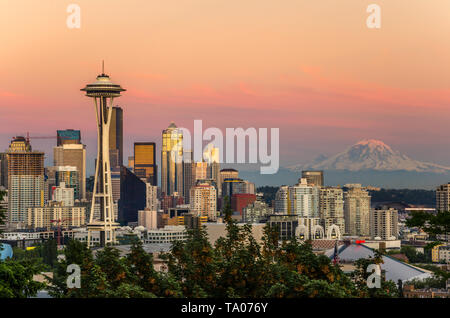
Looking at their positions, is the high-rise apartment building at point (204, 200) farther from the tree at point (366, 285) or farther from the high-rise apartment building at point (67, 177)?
the tree at point (366, 285)

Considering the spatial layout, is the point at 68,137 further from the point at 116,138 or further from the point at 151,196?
the point at 151,196

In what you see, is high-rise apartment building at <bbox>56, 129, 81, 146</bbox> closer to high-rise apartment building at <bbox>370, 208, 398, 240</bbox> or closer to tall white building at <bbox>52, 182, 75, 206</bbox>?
tall white building at <bbox>52, 182, 75, 206</bbox>

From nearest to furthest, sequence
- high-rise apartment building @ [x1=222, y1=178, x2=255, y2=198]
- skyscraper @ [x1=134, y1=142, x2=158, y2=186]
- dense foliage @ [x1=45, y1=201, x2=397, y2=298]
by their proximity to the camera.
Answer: dense foliage @ [x1=45, y1=201, x2=397, y2=298] → high-rise apartment building @ [x1=222, y1=178, x2=255, y2=198] → skyscraper @ [x1=134, y1=142, x2=158, y2=186]

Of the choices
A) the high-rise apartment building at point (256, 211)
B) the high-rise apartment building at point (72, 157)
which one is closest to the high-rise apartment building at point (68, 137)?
the high-rise apartment building at point (72, 157)

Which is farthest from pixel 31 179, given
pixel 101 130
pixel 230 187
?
pixel 101 130

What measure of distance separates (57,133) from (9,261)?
16495 cm

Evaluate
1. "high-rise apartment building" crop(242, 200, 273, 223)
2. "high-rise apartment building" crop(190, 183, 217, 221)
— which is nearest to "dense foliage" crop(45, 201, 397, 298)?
"high-rise apartment building" crop(242, 200, 273, 223)

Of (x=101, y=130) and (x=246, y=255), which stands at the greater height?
(x=101, y=130)

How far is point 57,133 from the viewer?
178375mm

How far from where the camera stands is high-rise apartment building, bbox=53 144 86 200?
589 feet

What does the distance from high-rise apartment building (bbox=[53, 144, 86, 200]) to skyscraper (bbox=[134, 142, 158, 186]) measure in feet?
37.8

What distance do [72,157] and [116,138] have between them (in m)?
10.3
